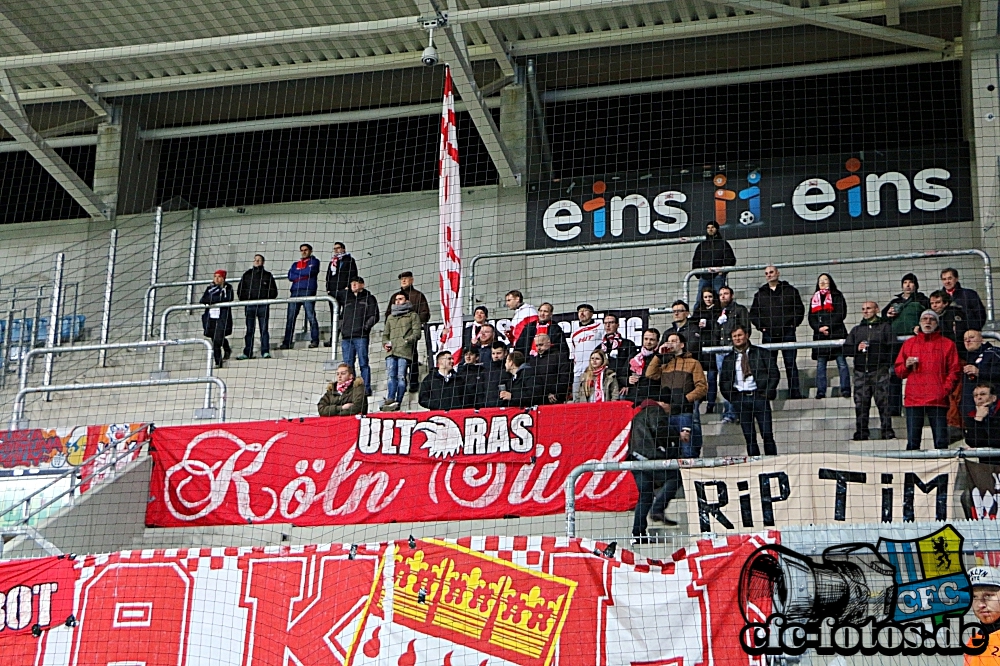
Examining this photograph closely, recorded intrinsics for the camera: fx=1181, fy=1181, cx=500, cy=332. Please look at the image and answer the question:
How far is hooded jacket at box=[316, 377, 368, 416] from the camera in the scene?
11.5 metres

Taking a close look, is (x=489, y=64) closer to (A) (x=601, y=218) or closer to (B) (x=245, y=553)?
(A) (x=601, y=218)

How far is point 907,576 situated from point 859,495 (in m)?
1.56

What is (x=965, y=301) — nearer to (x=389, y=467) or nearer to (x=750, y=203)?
(x=750, y=203)

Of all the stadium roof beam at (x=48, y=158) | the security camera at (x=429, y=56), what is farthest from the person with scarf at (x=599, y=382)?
the stadium roof beam at (x=48, y=158)

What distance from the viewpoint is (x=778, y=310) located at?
1190cm

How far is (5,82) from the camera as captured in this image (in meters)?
14.7

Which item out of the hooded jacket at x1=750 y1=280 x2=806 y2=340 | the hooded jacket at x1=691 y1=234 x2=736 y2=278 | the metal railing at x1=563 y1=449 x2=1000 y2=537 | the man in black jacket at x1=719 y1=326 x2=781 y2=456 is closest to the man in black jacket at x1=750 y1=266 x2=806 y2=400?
the hooded jacket at x1=750 y1=280 x2=806 y2=340

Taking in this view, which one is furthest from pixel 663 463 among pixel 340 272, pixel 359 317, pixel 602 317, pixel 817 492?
pixel 340 272

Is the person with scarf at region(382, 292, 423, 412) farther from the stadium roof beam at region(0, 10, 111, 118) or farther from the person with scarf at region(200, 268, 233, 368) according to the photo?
the stadium roof beam at region(0, 10, 111, 118)

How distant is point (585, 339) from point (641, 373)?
150 centimetres

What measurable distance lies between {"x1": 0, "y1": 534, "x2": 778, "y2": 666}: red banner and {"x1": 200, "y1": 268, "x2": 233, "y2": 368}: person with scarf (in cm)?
654

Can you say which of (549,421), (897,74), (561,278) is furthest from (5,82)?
(897,74)

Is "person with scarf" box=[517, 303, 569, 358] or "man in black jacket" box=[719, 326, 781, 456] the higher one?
"person with scarf" box=[517, 303, 569, 358]

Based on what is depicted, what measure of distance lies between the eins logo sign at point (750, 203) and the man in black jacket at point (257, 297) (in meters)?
3.94
